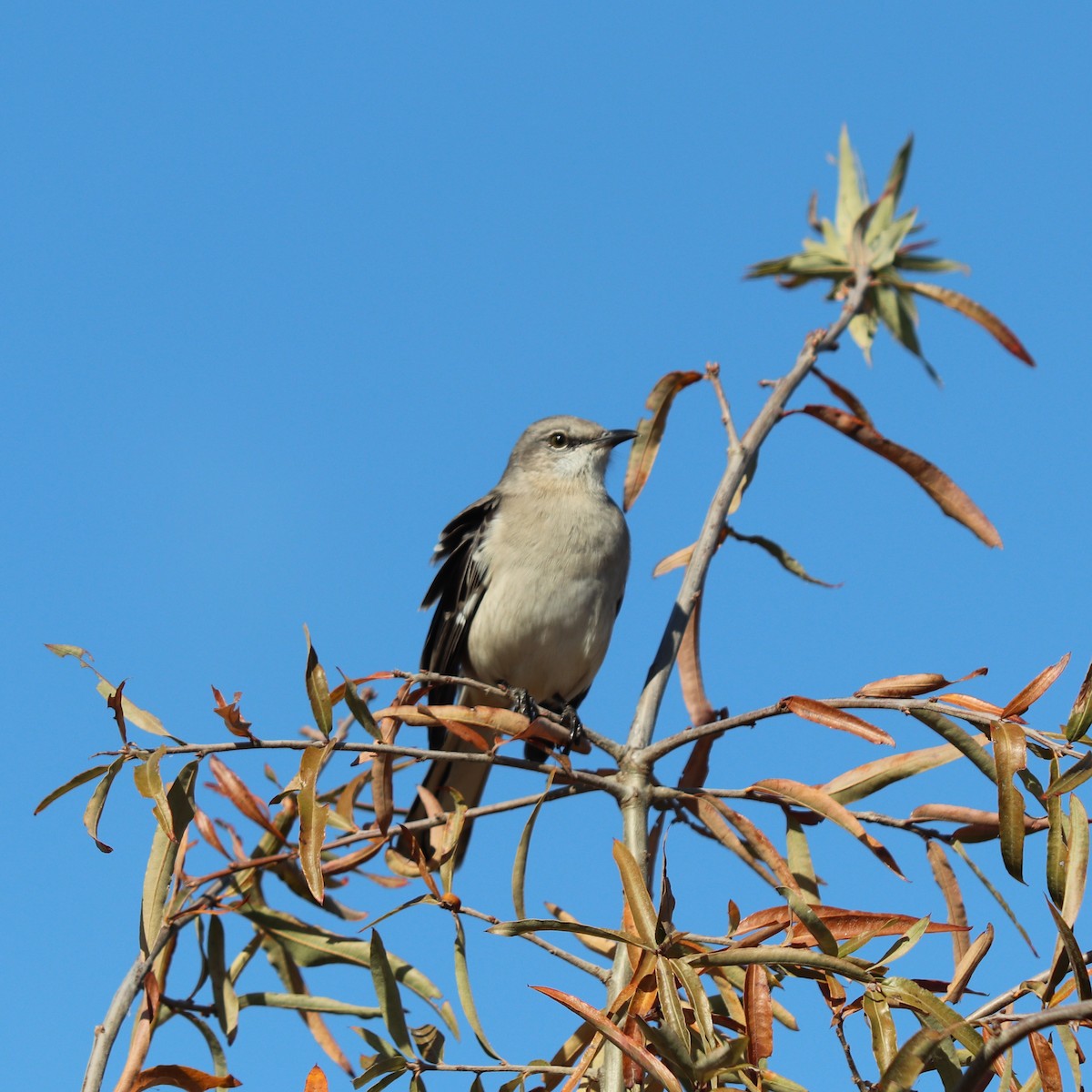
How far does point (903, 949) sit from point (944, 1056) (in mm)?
221

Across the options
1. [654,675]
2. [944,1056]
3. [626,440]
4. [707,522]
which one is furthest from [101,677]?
[626,440]

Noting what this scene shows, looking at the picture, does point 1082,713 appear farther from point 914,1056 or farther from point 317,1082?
point 317,1082

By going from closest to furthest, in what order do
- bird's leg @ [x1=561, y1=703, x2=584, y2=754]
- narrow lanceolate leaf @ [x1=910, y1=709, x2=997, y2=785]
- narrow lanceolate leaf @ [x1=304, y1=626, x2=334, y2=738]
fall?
1. narrow lanceolate leaf @ [x1=910, y1=709, x2=997, y2=785]
2. narrow lanceolate leaf @ [x1=304, y1=626, x2=334, y2=738]
3. bird's leg @ [x1=561, y1=703, x2=584, y2=754]

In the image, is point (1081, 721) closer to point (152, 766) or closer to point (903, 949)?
point (903, 949)

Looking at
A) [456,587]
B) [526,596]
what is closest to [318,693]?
[526,596]

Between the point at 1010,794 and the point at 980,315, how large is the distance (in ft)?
8.06

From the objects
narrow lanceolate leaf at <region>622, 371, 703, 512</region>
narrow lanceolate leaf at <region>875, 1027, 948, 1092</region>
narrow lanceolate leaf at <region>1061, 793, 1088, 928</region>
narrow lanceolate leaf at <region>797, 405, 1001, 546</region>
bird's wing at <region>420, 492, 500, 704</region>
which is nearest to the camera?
narrow lanceolate leaf at <region>875, 1027, 948, 1092</region>

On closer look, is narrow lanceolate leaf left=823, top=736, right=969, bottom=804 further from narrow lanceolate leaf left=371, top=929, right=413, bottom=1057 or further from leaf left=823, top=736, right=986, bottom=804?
narrow lanceolate leaf left=371, top=929, right=413, bottom=1057

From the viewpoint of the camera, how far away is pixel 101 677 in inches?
117

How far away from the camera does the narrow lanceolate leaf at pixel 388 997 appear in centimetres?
321

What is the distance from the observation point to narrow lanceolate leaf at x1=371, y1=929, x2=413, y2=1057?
3.21 meters

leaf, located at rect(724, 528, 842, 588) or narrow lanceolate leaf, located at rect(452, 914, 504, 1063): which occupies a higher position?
leaf, located at rect(724, 528, 842, 588)

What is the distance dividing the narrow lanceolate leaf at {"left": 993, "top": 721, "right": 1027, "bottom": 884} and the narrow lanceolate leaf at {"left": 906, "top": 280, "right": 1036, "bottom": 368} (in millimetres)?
2057

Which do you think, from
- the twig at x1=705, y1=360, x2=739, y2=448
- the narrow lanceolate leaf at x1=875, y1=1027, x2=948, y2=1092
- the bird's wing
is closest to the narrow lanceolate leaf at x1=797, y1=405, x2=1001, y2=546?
the twig at x1=705, y1=360, x2=739, y2=448
